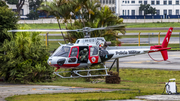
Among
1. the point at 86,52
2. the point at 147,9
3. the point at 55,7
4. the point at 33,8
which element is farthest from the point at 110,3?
the point at 86,52

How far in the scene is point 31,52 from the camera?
74.8ft

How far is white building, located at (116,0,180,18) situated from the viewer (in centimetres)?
8975

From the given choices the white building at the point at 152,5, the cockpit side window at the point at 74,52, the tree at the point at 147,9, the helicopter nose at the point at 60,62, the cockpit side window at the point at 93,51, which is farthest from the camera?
the white building at the point at 152,5

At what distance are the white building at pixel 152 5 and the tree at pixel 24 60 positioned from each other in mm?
68228

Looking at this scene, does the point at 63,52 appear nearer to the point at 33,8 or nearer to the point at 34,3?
the point at 34,3

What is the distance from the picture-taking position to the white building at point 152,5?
89.8 metres

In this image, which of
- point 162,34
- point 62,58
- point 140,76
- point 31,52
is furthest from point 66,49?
point 162,34

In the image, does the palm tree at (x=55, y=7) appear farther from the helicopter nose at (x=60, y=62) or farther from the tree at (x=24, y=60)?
the helicopter nose at (x=60, y=62)

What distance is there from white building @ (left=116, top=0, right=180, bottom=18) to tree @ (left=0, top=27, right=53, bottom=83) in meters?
68.2

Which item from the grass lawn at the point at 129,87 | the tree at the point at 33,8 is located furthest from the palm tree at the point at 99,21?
the tree at the point at 33,8

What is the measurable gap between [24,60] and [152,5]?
71669mm

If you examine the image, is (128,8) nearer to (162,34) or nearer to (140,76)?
(162,34)

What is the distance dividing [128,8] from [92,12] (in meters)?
66.5

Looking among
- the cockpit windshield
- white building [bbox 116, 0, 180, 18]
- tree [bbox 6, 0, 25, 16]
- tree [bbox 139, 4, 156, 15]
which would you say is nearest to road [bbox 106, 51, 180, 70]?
the cockpit windshield
